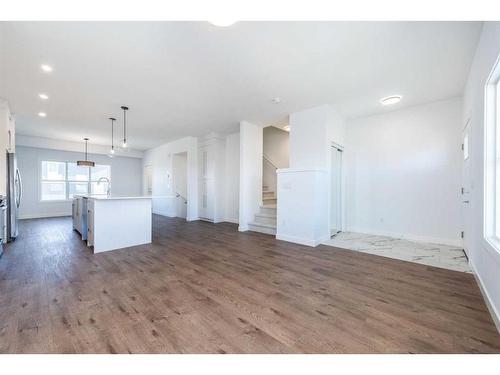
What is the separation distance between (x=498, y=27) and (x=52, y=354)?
13.7 ft

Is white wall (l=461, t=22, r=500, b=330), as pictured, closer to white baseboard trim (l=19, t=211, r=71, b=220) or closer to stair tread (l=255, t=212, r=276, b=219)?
stair tread (l=255, t=212, r=276, b=219)

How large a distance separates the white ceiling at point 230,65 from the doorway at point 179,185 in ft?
11.9

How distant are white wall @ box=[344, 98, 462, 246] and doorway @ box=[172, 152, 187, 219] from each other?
19.0 ft

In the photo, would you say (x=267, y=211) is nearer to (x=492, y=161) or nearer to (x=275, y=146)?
Answer: (x=275, y=146)

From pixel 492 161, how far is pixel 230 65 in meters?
3.13

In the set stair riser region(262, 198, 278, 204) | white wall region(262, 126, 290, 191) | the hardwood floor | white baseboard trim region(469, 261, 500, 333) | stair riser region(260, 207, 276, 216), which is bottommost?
the hardwood floor

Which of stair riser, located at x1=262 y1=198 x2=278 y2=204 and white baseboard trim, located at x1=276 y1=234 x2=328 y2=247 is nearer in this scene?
white baseboard trim, located at x1=276 y1=234 x2=328 y2=247

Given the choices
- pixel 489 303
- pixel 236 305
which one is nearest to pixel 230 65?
pixel 236 305

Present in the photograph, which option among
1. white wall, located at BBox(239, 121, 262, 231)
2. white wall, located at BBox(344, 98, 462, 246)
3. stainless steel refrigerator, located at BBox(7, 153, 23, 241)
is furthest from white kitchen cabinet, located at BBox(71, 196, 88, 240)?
white wall, located at BBox(344, 98, 462, 246)

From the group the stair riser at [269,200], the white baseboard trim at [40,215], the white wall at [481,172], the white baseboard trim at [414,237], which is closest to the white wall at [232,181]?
the stair riser at [269,200]

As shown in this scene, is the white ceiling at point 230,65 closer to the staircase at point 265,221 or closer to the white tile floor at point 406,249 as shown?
the staircase at point 265,221

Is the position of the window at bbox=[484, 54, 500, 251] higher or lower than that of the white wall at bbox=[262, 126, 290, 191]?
lower

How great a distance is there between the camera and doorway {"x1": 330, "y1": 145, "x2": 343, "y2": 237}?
186 inches

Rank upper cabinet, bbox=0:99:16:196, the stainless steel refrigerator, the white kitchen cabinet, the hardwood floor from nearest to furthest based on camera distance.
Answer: the hardwood floor, upper cabinet, bbox=0:99:16:196, the stainless steel refrigerator, the white kitchen cabinet
